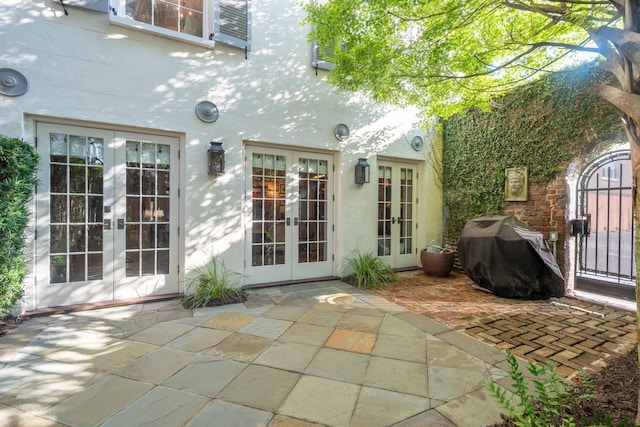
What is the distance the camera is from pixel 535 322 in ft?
10.8

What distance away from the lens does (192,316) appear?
11.1 feet

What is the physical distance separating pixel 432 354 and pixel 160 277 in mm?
3375

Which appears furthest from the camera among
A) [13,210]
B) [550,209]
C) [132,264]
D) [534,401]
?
[550,209]

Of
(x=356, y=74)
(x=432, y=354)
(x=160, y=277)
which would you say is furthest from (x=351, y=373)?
(x=356, y=74)

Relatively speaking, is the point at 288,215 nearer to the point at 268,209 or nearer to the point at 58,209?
the point at 268,209

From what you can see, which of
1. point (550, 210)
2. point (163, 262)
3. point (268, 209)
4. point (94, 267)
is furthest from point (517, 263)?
point (94, 267)

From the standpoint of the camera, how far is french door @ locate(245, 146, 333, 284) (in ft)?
15.1

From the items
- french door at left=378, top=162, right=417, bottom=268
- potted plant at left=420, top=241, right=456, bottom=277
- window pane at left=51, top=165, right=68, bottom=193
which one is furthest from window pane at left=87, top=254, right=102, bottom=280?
potted plant at left=420, top=241, right=456, bottom=277

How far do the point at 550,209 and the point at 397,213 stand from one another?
2337 mm

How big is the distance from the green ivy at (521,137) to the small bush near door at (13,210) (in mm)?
5941

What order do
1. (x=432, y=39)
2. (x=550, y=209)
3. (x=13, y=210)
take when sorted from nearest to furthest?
1. (x=13, y=210)
2. (x=432, y=39)
3. (x=550, y=209)

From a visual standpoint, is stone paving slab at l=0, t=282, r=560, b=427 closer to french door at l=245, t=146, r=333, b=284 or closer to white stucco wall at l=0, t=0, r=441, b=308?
french door at l=245, t=146, r=333, b=284

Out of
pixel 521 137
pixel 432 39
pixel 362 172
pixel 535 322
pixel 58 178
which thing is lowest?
pixel 535 322

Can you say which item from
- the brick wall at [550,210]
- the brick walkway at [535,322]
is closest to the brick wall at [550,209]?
the brick wall at [550,210]
